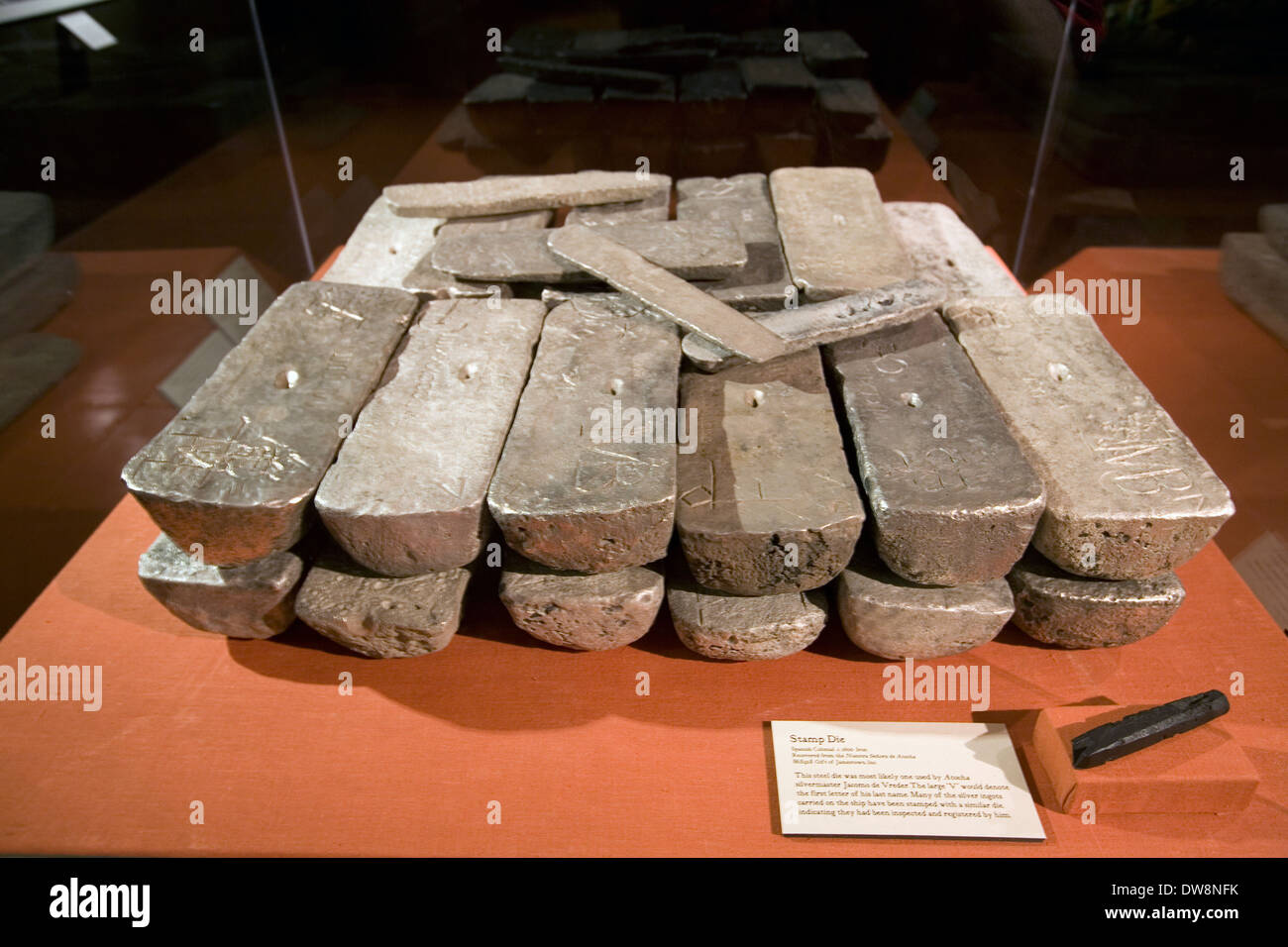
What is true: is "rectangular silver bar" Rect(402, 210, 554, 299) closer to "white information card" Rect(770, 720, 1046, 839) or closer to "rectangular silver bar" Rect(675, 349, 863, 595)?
"rectangular silver bar" Rect(675, 349, 863, 595)

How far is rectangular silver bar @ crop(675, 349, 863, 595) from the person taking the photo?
2.27 m

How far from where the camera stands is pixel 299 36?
4.01 metres

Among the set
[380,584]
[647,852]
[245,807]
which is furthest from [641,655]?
[245,807]

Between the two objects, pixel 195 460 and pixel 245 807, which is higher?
pixel 195 460

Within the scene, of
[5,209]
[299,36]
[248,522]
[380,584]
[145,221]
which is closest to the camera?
[248,522]

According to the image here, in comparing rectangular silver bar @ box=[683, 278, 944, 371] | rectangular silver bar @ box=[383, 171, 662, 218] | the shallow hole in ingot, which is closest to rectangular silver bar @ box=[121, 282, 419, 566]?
rectangular silver bar @ box=[383, 171, 662, 218]

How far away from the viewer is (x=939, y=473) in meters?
2.37

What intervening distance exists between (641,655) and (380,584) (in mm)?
800

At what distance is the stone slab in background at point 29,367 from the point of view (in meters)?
3.14

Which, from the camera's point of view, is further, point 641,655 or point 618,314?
point 618,314

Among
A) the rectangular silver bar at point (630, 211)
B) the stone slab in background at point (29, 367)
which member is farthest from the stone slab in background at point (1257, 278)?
the stone slab in background at point (29, 367)

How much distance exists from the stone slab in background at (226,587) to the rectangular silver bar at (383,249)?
4.34ft

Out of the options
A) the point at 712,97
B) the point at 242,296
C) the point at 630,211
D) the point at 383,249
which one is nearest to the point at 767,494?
the point at 630,211

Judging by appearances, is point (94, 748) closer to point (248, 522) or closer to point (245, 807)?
point (245, 807)
